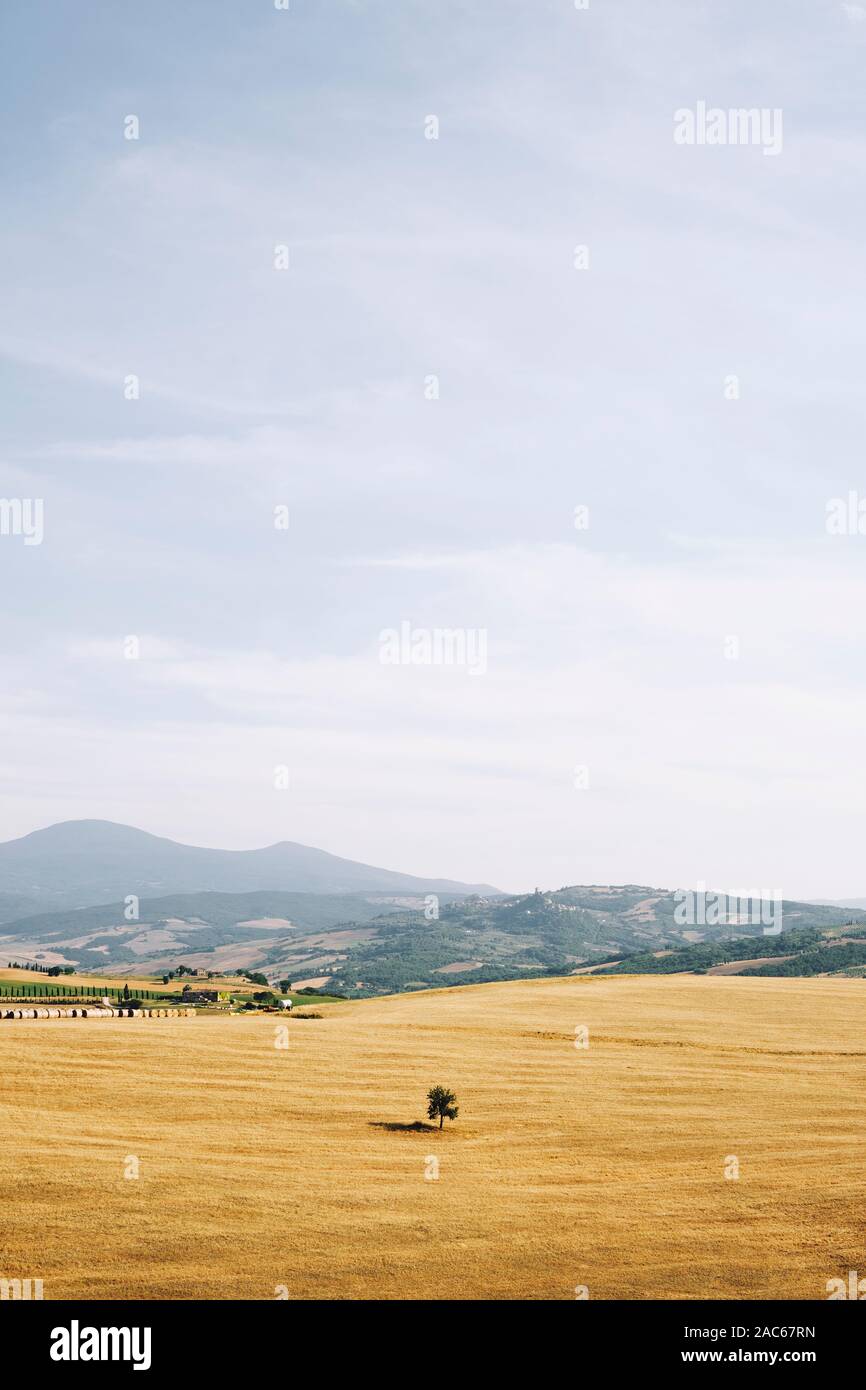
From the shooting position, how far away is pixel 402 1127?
2167 inches

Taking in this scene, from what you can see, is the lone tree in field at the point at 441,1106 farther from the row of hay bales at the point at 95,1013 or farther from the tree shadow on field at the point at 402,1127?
the row of hay bales at the point at 95,1013

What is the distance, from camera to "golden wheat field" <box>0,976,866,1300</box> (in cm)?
3625

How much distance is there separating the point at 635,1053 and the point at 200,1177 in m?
42.8

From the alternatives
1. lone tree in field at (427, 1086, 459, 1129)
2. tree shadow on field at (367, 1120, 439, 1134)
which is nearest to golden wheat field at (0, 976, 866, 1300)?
tree shadow on field at (367, 1120, 439, 1134)

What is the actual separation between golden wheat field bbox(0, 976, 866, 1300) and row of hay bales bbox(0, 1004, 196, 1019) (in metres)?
7.64

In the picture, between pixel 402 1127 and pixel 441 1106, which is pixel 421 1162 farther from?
pixel 441 1106

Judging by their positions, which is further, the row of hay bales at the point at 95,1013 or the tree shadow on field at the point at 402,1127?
the row of hay bales at the point at 95,1013

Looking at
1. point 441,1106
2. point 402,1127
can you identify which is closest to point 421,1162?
point 402,1127

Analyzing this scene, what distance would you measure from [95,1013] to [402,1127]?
48530 mm

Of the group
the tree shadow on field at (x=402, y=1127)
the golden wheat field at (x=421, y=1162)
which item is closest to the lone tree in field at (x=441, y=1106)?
the tree shadow on field at (x=402, y=1127)

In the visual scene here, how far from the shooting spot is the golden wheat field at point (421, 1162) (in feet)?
119

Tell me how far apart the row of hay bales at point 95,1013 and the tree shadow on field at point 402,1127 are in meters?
41.5

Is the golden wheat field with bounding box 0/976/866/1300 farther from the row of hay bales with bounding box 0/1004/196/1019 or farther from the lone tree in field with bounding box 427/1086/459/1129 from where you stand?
the row of hay bales with bounding box 0/1004/196/1019
